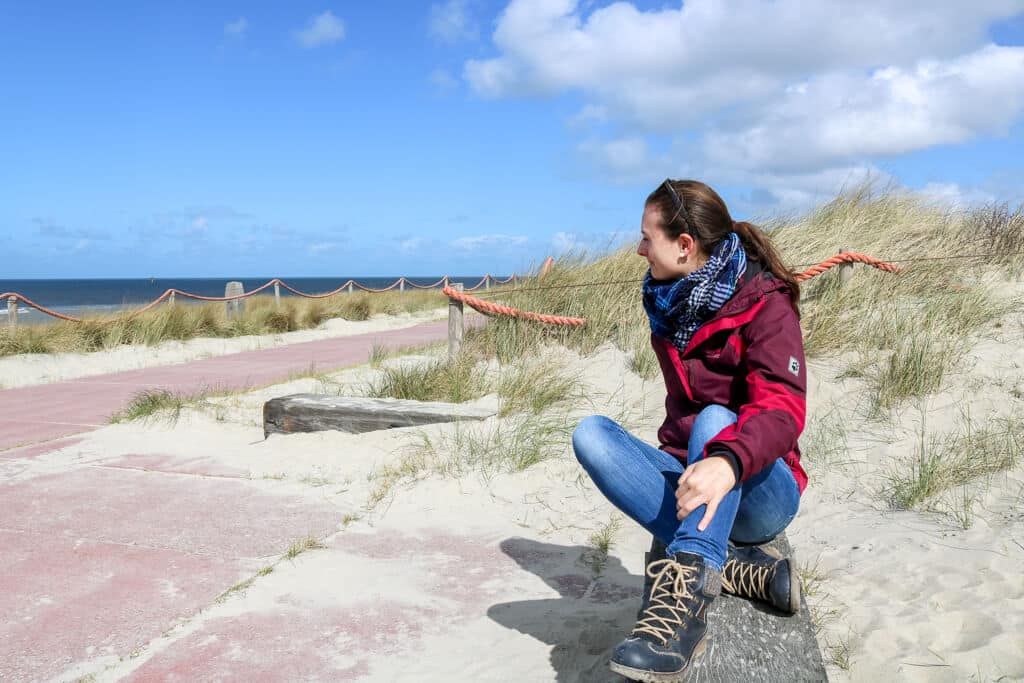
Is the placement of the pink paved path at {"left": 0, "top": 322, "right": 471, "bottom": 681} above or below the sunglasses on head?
below

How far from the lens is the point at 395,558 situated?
11.6 ft

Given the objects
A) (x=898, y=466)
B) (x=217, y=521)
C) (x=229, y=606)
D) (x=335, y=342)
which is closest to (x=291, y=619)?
(x=229, y=606)

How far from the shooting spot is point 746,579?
2.49 meters

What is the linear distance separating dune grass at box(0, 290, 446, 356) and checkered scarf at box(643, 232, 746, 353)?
9.22 metres

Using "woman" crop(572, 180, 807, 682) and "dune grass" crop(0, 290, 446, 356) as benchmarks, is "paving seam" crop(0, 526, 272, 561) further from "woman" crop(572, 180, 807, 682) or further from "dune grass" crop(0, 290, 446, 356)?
"dune grass" crop(0, 290, 446, 356)

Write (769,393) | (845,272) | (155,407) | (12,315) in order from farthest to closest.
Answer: (12,315) < (845,272) < (155,407) < (769,393)

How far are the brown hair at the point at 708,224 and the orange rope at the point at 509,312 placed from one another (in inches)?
182

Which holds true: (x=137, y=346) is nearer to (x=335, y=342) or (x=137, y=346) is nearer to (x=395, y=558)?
(x=335, y=342)

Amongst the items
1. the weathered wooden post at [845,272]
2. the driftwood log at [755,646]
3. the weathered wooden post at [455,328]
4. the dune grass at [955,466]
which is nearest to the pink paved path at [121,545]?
the driftwood log at [755,646]

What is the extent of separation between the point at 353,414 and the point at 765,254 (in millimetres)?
3370

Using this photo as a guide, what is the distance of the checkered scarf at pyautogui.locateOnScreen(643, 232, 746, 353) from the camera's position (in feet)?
7.66

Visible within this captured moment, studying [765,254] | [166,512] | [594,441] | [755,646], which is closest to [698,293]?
[765,254]

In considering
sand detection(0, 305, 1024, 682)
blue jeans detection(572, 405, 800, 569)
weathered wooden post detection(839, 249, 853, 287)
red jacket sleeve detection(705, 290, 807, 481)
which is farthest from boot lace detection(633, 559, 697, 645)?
weathered wooden post detection(839, 249, 853, 287)

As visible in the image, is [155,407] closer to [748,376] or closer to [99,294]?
[748,376]
